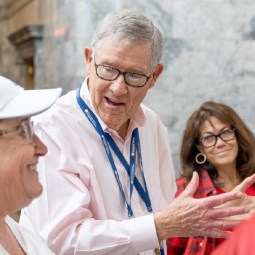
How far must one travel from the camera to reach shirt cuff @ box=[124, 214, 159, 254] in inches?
68.4

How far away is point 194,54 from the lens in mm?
4469

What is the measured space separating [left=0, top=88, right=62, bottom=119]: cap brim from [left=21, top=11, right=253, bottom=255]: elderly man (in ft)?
2.05

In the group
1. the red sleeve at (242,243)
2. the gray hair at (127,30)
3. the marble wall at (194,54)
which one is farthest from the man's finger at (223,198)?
the marble wall at (194,54)

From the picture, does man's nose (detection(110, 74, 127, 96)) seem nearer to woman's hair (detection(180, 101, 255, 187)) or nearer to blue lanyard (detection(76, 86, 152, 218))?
blue lanyard (detection(76, 86, 152, 218))

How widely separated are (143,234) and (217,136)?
5.13 ft

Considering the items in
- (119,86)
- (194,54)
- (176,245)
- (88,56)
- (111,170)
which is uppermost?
(194,54)

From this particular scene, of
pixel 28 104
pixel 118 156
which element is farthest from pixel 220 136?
pixel 28 104

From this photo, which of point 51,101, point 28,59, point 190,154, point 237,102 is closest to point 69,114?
point 51,101

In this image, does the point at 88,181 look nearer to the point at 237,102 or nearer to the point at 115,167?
the point at 115,167

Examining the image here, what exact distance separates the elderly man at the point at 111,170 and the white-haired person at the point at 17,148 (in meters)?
0.52

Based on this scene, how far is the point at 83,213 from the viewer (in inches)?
69.5

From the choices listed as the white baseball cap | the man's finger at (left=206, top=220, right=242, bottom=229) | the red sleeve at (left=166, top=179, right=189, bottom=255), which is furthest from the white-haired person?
the red sleeve at (left=166, top=179, right=189, bottom=255)

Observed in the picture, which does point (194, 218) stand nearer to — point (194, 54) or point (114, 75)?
point (114, 75)

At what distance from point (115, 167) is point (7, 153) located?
3.10 ft
